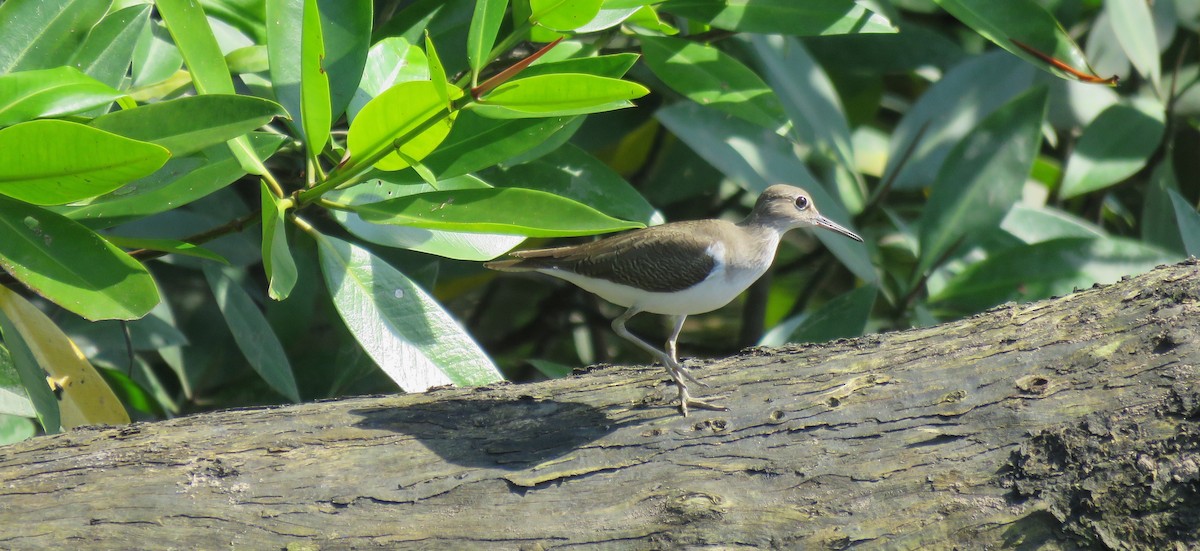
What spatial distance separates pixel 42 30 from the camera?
2.65 m

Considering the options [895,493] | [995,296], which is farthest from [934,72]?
[895,493]

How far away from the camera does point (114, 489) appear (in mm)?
2254

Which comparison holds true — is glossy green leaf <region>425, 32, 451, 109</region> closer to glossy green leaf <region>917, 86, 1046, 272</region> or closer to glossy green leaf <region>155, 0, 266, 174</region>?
glossy green leaf <region>155, 0, 266, 174</region>

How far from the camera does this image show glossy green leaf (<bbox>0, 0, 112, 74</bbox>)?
2.62m

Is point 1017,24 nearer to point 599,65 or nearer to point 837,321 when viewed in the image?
point 837,321

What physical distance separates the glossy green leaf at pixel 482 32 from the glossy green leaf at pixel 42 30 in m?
1.12

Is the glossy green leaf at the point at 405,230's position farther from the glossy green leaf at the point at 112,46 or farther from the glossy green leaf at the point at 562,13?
the glossy green leaf at the point at 112,46

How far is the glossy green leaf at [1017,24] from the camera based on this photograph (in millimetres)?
3326

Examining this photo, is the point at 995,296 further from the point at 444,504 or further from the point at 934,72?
the point at 444,504

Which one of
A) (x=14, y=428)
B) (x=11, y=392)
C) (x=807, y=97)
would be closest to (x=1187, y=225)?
(x=807, y=97)

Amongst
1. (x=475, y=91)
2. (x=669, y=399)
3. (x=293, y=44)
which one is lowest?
(x=669, y=399)

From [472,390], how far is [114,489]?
0.90 meters

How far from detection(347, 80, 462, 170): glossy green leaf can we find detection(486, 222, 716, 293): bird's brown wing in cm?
61

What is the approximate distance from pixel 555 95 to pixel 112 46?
4.38 feet
